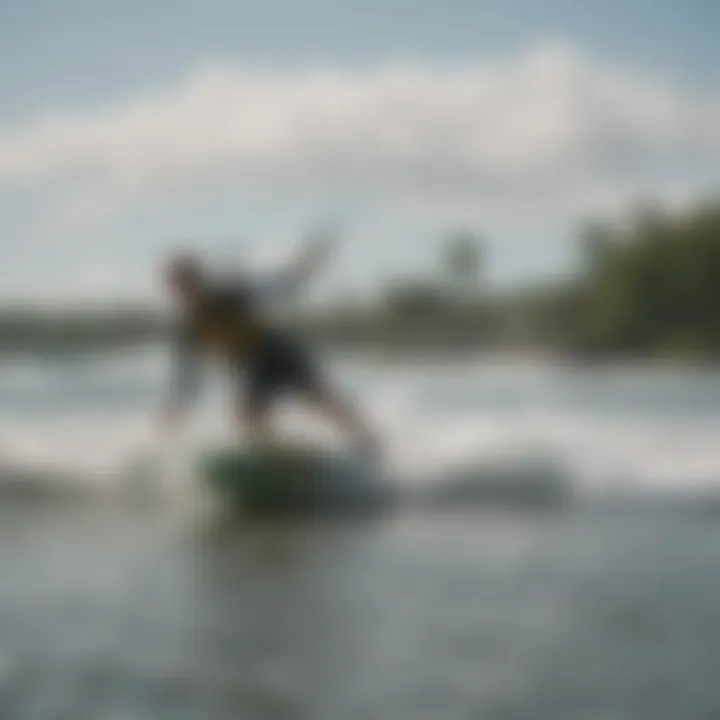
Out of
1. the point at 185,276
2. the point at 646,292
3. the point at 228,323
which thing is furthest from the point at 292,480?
the point at 646,292

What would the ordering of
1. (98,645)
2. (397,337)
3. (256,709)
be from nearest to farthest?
1. (256,709)
2. (98,645)
3. (397,337)

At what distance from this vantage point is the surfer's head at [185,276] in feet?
8.26

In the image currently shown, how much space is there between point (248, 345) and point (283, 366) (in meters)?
0.12

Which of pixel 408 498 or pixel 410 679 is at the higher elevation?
pixel 408 498

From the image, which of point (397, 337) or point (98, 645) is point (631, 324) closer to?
point (397, 337)

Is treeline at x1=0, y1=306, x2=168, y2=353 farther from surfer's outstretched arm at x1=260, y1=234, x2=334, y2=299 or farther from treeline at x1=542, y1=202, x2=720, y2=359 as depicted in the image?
treeline at x1=542, y1=202, x2=720, y2=359

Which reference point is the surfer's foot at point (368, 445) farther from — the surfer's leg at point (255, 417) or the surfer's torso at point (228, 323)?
the surfer's torso at point (228, 323)

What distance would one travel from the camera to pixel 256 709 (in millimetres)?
2113

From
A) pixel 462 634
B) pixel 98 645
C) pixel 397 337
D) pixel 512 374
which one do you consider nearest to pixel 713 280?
pixel 512 374

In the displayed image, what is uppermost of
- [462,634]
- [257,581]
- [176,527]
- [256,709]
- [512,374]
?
[512,374]

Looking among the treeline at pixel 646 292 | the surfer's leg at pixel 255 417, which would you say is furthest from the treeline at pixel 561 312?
the surfer's leg at pixel 255 417

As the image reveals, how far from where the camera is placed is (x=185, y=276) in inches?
99.5

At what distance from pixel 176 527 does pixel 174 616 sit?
32 centimetres

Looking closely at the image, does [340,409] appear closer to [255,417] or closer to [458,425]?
[255,417]
